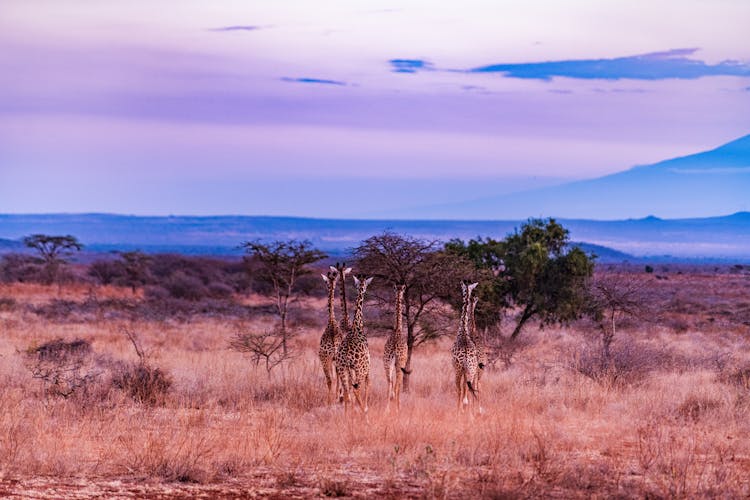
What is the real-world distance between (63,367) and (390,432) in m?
7.58

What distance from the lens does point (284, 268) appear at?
22156 millimetres

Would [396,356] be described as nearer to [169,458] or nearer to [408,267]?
[408,267]

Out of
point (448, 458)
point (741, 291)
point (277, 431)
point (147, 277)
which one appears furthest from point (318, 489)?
point (741, 291)

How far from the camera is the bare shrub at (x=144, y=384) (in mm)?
15031

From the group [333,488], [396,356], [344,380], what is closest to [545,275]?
[396,356]

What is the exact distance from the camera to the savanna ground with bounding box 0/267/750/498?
9750 mm

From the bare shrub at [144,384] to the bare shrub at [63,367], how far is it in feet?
1.46

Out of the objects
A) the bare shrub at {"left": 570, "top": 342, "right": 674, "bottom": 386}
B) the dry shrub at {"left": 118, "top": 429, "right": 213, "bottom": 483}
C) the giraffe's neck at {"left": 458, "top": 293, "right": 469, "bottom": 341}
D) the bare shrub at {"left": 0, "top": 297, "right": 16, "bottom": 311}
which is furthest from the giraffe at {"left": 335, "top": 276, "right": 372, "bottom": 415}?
the bare shrub at {"left": 0, "top": 297, "right": 16, "bottom": 311}

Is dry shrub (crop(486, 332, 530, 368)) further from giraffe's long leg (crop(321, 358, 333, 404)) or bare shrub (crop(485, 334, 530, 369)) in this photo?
giraffe's long leg (crop(321, 358, 333, 404))

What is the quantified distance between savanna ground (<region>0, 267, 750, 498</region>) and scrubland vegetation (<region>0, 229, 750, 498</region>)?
33 mm

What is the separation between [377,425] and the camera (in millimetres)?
12141

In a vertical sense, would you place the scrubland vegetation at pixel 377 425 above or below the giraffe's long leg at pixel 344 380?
below

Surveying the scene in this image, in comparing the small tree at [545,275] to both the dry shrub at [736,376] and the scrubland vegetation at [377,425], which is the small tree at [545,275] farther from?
the dry shrub at [736,376]

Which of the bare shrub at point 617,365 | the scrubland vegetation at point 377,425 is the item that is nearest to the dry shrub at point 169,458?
the scrubland vegetation at point 377,425
